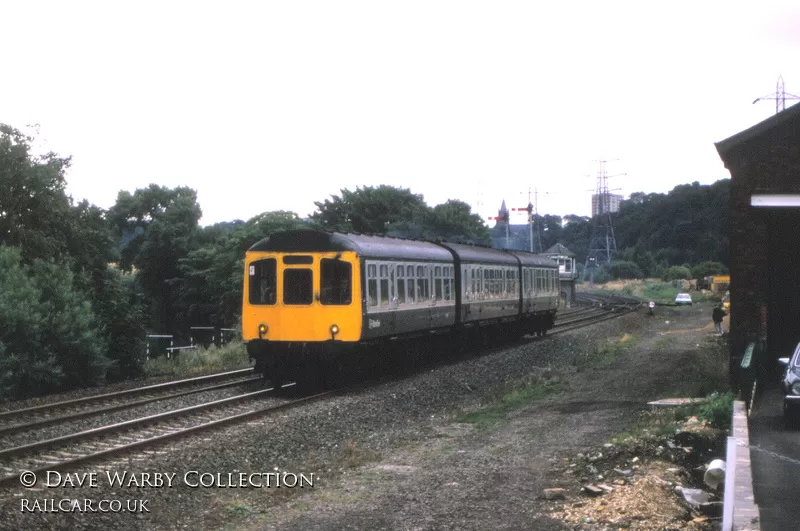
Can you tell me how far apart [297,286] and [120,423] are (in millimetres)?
5274

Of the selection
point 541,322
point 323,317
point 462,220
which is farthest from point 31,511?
point 462,220

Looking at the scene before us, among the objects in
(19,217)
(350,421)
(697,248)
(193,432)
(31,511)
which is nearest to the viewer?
(31,511)

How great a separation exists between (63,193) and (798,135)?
70.1ft

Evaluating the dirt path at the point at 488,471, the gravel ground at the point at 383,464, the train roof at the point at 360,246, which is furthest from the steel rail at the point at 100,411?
the dirt path at the point at 488,471

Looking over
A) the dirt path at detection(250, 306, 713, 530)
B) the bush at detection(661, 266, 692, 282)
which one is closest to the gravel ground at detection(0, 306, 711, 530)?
the dirt path at detection(250, 306, 713, 530)

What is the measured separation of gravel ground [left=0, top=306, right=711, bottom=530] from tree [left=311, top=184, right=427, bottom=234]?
156 feet

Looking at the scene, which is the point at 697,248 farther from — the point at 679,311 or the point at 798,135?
the point at 798,135

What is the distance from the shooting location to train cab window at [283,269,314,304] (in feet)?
58.1

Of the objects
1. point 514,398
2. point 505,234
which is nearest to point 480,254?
point 514,398

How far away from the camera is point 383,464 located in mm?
11172

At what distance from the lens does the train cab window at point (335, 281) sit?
57.8 feet

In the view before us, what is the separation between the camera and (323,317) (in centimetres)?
1755

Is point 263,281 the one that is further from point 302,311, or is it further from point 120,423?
point 120,423

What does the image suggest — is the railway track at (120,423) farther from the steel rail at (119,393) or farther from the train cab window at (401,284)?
the train cab window at (401,284)
